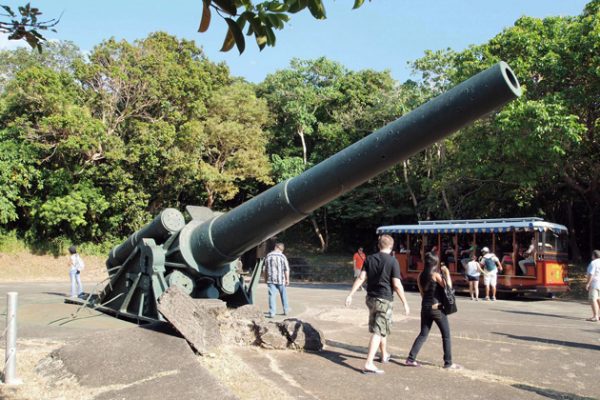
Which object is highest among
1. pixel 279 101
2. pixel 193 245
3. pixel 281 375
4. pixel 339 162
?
pixel 279 101

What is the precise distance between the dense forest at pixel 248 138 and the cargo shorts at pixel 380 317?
12.2m

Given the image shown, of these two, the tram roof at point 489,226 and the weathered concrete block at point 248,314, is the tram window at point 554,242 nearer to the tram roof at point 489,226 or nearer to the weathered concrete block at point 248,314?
the tram roof at point 489,226

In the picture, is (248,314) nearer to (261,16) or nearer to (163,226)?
(163,226)

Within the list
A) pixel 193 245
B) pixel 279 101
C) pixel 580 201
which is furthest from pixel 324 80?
pixel 193 245

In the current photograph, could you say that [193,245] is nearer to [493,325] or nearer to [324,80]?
[493,325]

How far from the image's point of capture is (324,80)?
32.0m

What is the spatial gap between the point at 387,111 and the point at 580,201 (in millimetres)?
9869

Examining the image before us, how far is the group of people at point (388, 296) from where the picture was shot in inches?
232

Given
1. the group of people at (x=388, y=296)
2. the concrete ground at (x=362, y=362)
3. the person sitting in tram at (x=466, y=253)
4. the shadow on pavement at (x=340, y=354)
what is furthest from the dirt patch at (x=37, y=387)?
the person sitting in tram at (x=466, y=253)

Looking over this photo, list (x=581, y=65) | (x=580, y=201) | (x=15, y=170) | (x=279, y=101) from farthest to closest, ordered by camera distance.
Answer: (x=279, y=101) → (x=580, y=201) → (x=15, y=170) → (x=581, y=65)

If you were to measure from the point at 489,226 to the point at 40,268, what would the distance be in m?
18.5

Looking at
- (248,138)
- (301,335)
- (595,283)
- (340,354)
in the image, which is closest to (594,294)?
(595,283)

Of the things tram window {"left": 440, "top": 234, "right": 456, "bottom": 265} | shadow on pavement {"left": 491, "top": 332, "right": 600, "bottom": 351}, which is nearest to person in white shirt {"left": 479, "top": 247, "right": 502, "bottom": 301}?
tram window {"left": 440, "top": 234, "right": 456, "bottom": 265}

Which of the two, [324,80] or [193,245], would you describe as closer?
[193,245]
